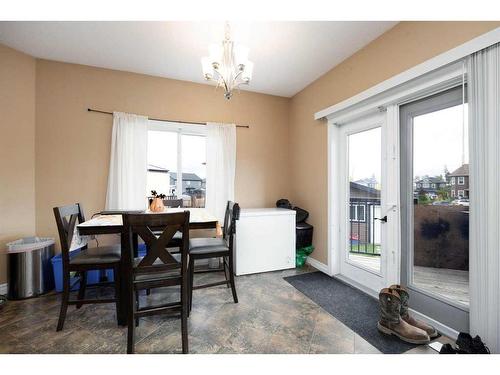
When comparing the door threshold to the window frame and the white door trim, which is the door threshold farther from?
the window frame

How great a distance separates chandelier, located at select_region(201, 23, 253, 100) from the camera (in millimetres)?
1802

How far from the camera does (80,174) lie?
282cm

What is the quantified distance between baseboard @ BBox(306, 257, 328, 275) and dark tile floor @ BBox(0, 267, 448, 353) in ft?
2.76

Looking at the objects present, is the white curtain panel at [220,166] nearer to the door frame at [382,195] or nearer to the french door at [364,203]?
the door frame at [382,195]

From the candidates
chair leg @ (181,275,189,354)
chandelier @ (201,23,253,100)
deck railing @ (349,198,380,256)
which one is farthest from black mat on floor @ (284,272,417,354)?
chandelier @ (201,23,253,100)

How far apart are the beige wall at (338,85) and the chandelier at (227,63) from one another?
138 cm

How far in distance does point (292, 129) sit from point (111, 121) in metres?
2.74

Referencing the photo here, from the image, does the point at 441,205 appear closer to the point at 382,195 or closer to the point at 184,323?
the point at 382,195

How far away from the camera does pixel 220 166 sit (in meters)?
3.33

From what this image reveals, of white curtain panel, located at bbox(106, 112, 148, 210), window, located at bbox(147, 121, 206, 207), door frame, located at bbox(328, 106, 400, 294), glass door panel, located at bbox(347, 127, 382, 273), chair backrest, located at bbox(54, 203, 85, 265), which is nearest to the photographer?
chair backrest, located at bbox(54, 203, 85, 265)

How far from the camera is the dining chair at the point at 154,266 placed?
147cm

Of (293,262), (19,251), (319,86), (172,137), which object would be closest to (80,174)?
(19,251)

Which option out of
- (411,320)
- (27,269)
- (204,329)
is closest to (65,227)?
(27,269)

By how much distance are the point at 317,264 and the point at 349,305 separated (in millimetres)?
985
